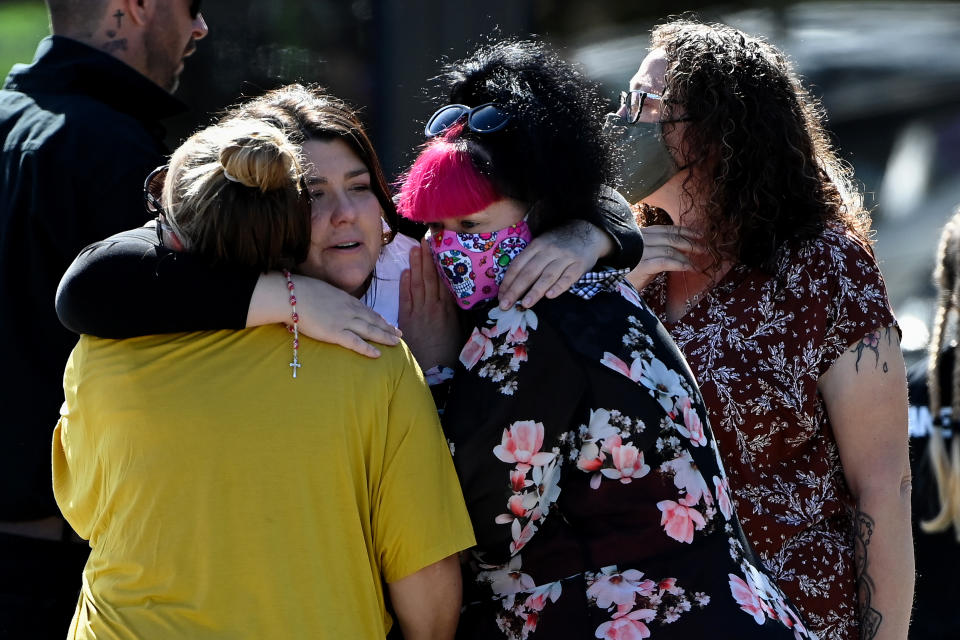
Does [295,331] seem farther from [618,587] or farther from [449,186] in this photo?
[618,587]

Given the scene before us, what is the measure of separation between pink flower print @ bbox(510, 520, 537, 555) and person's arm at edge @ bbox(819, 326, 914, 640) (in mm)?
788

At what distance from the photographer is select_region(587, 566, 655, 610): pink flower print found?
1.60 m

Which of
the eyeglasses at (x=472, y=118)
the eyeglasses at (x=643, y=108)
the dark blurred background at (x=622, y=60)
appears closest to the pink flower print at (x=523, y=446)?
the eyeglasses at (x=472, y=118)

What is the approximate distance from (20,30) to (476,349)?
3361mm

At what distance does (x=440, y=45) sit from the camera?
11.6 ft

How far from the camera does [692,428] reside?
1.71m

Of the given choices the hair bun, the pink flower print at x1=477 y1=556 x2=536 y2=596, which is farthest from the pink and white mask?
the pink flower print at x1=477 y1=556 x2=536 y2=596

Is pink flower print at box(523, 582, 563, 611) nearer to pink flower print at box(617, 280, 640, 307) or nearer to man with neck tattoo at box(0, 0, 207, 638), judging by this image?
pink flower print at box(617, 280, 640, 307)

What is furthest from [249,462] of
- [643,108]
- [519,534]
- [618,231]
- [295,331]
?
[643,108]

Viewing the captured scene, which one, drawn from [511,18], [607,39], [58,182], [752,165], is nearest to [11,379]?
[58,182]

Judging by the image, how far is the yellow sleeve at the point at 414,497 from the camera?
159cm

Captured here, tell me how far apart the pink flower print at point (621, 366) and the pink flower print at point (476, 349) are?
178 mm

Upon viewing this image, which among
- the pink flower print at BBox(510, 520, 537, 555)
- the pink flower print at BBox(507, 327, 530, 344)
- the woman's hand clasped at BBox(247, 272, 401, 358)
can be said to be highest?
the woman's hand clasped at BBox(247, 272, 401, 358)

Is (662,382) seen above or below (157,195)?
below
